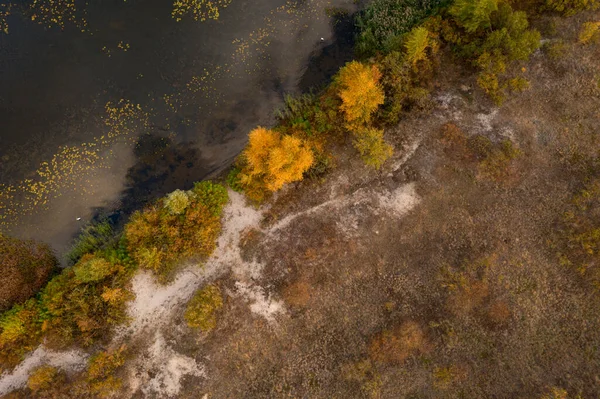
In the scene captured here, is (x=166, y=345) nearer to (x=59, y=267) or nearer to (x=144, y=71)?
(x=59, y=267)

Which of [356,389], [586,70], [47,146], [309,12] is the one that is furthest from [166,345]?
[586,70]

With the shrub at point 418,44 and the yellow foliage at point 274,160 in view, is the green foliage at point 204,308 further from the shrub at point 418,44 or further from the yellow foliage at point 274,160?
the shrub at point 418,44

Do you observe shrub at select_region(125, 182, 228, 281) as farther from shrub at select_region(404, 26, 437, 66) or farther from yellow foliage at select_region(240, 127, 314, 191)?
shrub at select_region(404, 26, 437, 66)

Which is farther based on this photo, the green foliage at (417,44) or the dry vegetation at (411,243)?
the green foliage at (417,44)

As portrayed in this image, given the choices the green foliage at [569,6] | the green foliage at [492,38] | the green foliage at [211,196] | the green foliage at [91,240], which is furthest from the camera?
the green foliage at [569,6]

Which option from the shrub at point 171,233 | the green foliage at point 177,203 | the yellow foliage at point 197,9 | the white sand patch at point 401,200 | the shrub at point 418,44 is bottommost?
the white sand patch at point 401,200

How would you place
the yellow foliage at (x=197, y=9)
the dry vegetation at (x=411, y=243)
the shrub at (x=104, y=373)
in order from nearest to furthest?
the shrub at (x=104, y=373) < the dry vegetation at (x=411, y=243) < the yellow foliage at (x=197, y=9)

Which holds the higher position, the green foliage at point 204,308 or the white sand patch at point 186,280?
the white sand patch at point 186,280

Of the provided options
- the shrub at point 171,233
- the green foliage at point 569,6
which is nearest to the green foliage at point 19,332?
the shrub at point 171,233
